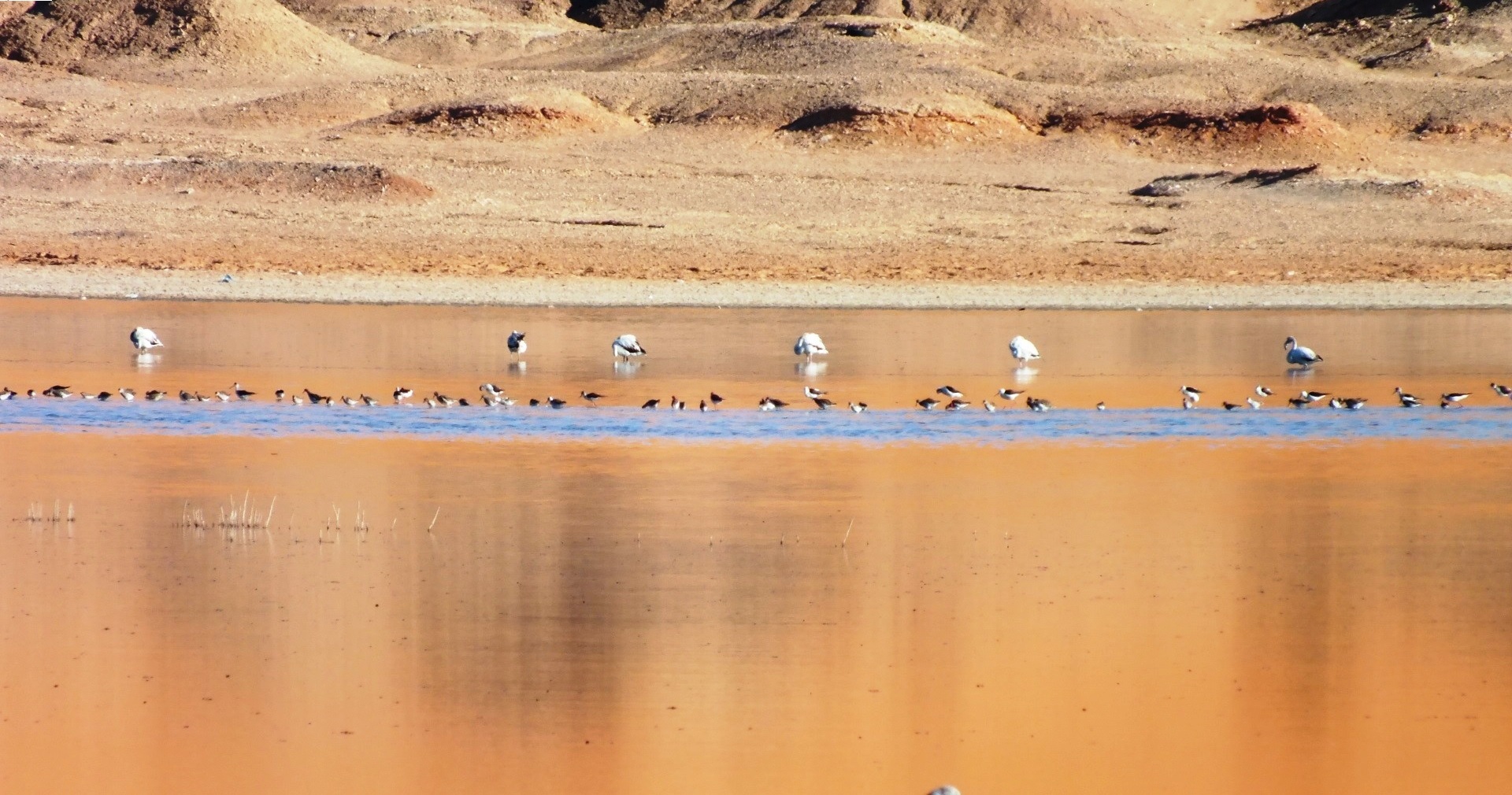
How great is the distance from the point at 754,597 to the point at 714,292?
16040mm

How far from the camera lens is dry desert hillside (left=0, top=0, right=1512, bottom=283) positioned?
2795 cm

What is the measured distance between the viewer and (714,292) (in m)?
24.4

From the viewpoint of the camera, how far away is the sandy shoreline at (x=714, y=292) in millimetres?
23594

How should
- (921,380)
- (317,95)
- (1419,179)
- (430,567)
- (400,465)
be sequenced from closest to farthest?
(430,567) → (400,465) → (921,380) → (1419,179) → (317,95)

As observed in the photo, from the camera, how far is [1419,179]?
3450 cm

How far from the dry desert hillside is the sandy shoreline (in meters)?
0.76

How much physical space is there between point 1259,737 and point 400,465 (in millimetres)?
6658

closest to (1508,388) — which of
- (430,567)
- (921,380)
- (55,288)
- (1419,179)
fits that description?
(921,380)

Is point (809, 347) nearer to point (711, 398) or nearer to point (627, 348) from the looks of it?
point (627, 348)

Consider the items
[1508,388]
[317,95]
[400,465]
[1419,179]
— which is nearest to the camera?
[400,465]

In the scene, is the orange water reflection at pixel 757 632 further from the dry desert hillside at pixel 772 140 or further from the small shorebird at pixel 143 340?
the dry desert hillside at pixel 772 140

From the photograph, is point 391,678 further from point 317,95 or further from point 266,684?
point 317,95

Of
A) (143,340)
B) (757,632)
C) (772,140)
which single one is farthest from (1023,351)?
(772,140)

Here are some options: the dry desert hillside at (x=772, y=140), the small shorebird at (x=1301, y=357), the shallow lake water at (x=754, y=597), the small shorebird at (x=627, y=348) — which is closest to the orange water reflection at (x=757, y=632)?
the shallow lake water at (x=754, y=597)
